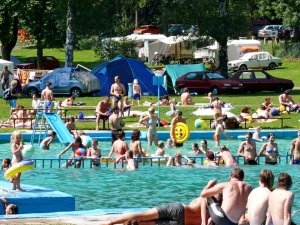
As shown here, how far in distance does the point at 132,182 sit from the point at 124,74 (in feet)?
66.8

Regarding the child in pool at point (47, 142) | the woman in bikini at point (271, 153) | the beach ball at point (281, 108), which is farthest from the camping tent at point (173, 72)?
the woman in bikini at point (271, 153)

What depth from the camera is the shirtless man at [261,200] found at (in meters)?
12.7

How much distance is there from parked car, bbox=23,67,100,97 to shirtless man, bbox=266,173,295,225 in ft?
92.4

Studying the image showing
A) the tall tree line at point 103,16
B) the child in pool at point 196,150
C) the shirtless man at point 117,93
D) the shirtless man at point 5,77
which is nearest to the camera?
the child in pool at point 196,150

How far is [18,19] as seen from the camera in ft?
171

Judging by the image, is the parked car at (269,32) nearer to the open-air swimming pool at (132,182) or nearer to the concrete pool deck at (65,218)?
the open-air swimming pool at (132,182)

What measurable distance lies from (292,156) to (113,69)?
58.9ft

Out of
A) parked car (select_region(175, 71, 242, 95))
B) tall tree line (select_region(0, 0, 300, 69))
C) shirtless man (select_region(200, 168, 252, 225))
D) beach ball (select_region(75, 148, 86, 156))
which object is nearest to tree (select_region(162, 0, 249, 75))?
tall tree line (select_region(0, 0, 300, 69))

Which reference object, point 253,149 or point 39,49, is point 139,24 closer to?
point 39,49

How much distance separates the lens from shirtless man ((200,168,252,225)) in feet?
43.4

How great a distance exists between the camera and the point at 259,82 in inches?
1665

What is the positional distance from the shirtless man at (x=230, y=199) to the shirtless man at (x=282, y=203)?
860mm

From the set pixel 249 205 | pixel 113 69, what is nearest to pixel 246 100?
pixel 113 69

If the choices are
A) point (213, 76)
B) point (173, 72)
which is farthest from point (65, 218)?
point (173, 72)
